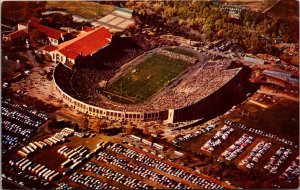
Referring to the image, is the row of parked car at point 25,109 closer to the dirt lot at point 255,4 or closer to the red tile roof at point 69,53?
the red tile roof at point 69,53

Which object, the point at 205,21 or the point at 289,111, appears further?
the point at 205,21

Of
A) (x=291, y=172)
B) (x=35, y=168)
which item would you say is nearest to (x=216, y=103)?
(x=291, y=172)

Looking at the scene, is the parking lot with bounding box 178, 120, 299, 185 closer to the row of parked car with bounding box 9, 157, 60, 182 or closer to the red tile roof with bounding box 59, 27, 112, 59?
the row of parked car with bounding box 9, 157, 60, 182

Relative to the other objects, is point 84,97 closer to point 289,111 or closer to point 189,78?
point 189,78

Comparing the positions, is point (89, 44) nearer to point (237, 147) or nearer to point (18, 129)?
point (18, 129)

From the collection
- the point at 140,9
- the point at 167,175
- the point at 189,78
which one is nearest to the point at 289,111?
Answer: the point at 189,78

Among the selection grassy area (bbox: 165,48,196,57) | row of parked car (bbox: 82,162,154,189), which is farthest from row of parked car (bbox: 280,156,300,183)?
grassy area (bbox: 165,48,196,57)
